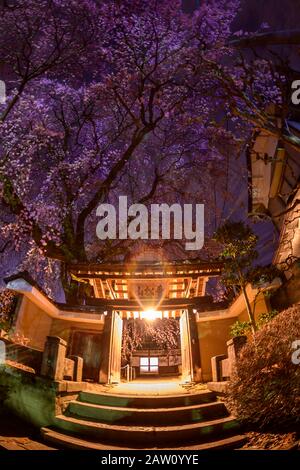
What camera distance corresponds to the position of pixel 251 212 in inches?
614

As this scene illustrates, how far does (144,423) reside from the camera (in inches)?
272

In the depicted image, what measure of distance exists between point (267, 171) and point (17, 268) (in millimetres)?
14876

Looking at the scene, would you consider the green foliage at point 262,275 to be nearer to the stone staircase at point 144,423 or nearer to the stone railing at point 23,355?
the stone staircase at point 144,423

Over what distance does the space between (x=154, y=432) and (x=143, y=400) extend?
4.59 ft

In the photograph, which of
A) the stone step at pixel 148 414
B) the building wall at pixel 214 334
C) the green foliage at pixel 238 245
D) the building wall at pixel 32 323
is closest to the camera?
the stone step at pixel 148 414

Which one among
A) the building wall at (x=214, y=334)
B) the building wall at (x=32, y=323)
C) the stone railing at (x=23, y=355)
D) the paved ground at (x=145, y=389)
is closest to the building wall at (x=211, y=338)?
the building wall at (x=214, y=334)

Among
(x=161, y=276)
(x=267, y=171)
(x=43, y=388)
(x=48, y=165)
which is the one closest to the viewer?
(x=43, y=388)

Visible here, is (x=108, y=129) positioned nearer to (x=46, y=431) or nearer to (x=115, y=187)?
(x=115, y=187)

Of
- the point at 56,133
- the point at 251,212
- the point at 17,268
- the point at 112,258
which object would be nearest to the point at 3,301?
the point at 17,268

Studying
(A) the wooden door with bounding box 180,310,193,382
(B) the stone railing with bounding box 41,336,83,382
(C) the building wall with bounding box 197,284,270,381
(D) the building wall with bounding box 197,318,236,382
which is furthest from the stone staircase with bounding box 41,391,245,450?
(D) the building wall with bounding box 197,318,236,382

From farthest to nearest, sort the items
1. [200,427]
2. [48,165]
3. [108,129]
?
[108,129] → [48,165] → [200,427]

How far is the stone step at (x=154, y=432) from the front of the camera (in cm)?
628

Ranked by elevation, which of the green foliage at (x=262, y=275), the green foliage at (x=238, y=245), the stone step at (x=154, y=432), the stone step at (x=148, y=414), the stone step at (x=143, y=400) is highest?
the green foliage at (x=238, y=245)

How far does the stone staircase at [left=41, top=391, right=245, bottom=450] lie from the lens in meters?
6.17
